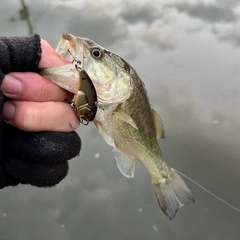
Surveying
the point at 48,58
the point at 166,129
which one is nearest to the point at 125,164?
the point at 48,58

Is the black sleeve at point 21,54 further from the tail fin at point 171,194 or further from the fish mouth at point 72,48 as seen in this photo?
the tail fin at point 171,194

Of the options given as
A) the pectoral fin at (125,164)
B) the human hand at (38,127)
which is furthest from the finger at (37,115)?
the pectoral fin at (125,164)

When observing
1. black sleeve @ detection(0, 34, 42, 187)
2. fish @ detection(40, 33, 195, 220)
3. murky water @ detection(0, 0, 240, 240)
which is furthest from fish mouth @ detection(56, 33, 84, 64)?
murky water @ detection(0, 0, 240, 240)

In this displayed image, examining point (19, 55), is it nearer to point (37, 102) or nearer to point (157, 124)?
point (37, 102)

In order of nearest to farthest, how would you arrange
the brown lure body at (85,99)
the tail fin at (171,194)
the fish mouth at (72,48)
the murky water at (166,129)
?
the brown lure body at (85,99)
the fish mouth at (72,48)
the tail fin at (171,194)
the murky water at (166,129)

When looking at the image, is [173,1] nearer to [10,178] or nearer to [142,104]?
[142,104]

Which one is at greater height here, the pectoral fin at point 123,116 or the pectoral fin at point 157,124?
the pectoral fin at point 123,116
